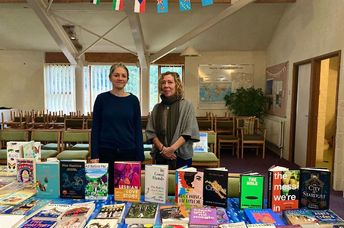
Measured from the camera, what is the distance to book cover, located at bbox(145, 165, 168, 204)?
1.53m

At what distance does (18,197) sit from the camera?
1535 mm

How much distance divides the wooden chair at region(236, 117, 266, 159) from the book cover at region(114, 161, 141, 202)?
181 inches

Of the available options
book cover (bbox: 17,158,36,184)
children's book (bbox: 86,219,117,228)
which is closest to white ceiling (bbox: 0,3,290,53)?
book cover (bbox: 17,158,36,184)

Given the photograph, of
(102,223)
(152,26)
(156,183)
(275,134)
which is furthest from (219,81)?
(102,223)

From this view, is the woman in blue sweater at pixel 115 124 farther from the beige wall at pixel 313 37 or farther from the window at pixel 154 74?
the window at pixel 154 74

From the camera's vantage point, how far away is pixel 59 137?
4.39 metres

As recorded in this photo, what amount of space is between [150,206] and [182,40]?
5022 mm

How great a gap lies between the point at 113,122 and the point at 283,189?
125 cm

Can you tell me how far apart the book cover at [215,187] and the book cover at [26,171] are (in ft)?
3.48

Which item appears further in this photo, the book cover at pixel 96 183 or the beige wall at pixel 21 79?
the beige wall at pixel 21 79

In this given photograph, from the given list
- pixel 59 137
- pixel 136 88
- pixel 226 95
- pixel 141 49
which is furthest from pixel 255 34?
pixel 59 137

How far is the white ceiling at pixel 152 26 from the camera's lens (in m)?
5.84

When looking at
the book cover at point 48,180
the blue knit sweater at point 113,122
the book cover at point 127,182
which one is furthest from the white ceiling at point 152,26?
the book cover at point 127,182

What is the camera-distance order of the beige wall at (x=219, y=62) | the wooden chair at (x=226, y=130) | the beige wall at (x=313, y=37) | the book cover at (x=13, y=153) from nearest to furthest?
1. the book cover at (x=13, y=153)
2. the beige wall at (x=313, y=37)
3. the wooden chair at (x=226, y=130)
4. the beige wall at (x=219, y=62)
